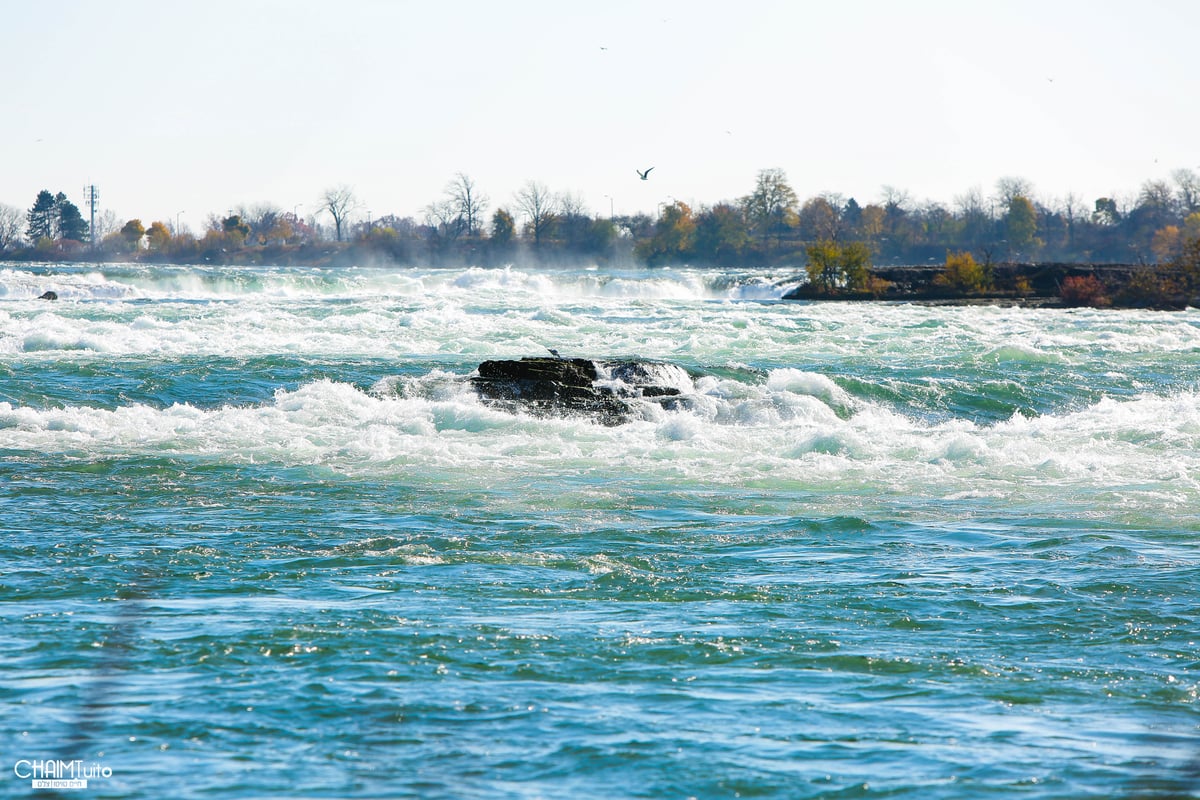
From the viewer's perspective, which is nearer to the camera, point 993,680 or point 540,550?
point 993,680

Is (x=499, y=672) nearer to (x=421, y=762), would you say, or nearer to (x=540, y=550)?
(x=421, y=762)

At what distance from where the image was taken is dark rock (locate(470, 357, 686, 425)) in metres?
16.0

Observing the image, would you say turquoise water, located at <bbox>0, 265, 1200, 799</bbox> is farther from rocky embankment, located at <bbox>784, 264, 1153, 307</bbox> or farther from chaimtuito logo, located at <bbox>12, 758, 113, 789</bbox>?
rocky embankment, located at <bbox>784, 264, 1153, 307</bbox>

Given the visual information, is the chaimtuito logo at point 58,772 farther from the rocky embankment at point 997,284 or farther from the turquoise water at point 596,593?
the rocky embankment at point 997,284

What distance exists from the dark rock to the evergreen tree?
12487 cm

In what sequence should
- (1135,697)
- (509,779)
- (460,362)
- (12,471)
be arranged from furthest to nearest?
(460,362) → (12,471) → (1135,697) → (509,779)

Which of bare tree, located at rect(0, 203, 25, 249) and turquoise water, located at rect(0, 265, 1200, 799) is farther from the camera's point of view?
bare tree, located at rect(0, 203, 25, 249)

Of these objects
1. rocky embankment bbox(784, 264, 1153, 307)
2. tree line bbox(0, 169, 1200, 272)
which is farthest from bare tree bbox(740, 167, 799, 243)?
rocky embankment bbox(784, 264, 1153, 307)

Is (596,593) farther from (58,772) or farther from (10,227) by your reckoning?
(10,227)

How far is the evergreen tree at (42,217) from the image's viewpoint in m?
129

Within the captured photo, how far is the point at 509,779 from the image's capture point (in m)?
4.73

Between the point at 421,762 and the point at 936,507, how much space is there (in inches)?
270

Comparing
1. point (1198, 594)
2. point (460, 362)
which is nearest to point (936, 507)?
point (1198, 594)

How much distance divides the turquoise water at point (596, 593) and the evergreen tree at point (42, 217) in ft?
401
